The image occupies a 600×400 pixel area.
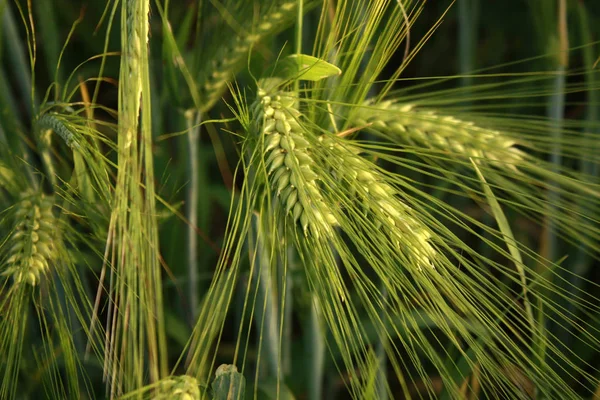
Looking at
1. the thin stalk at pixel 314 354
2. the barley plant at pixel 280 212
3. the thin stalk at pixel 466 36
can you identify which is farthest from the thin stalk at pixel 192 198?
the thin stalk at pixel 466 36

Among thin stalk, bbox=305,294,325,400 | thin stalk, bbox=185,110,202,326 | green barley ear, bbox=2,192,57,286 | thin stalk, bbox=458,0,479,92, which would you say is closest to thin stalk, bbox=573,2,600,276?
thin stalk, bbox=458,0,479,92

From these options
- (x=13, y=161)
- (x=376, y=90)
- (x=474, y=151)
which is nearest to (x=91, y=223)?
(x=13, y=161)

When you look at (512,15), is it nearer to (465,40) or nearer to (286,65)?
(465,40)

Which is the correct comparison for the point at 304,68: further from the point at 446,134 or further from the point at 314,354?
the point at 314,354

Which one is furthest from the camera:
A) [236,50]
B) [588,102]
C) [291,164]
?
[588,102]

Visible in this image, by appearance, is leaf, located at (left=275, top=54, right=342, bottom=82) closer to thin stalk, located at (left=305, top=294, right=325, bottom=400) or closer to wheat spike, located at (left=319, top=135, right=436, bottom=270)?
wheat spike, located at (left=319, top=135, right=436, bottom=270)

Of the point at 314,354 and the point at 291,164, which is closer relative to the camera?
the point at 291,164

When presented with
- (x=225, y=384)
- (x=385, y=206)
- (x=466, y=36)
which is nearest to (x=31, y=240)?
(x=225, y=384)
